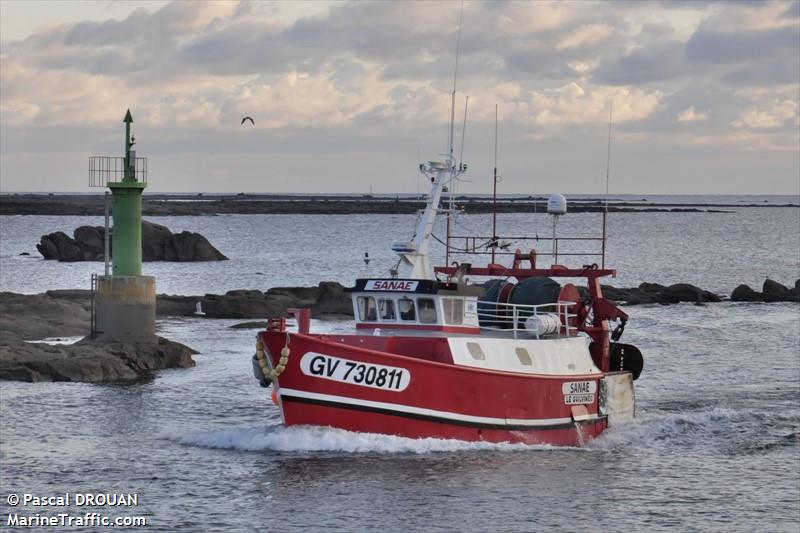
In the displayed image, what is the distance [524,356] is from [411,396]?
3761 millimetres

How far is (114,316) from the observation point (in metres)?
37.8

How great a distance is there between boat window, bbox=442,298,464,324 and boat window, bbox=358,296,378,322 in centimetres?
169

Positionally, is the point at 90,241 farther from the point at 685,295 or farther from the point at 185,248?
the point at 685,295

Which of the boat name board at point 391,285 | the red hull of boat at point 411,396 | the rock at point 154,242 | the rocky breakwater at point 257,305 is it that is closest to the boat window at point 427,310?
the boat name board at point 391,285

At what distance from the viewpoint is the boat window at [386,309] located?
27938mm

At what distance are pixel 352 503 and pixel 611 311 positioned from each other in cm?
1151

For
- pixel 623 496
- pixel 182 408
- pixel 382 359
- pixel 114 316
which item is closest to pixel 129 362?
pixel 114 316

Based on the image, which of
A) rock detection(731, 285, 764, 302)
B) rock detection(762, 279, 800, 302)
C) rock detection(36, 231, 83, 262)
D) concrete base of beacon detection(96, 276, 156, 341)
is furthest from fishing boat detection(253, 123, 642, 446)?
rock detection(36, 231, 83, 262)

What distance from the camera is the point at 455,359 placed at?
1041 inches

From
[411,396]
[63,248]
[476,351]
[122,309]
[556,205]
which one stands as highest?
[556,205]

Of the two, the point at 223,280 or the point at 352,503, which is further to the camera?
the point at 223,280

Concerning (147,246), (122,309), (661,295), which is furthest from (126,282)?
(147,246)

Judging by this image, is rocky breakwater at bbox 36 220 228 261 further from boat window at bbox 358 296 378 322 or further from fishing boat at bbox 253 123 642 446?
boat window at bbox 358 296 378 322

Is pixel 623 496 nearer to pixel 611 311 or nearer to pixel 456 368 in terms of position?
pixel 456 368
